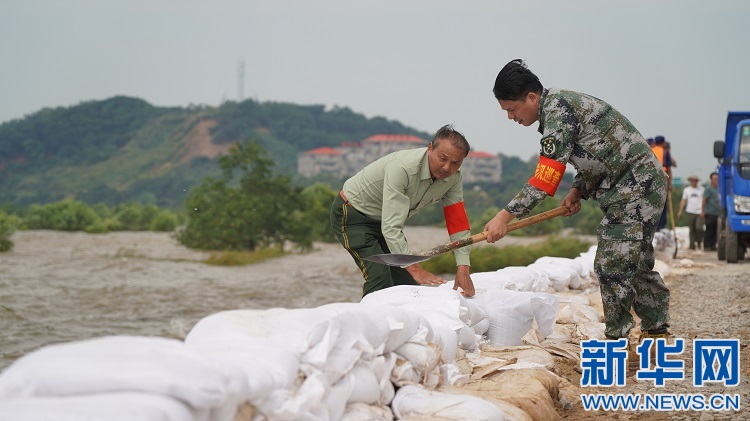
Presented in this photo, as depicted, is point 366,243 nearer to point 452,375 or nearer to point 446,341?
point 446,341

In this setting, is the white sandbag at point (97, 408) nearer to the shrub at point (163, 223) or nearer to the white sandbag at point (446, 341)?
the white sandbag at point (446, 341)

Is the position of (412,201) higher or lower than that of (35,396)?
higher

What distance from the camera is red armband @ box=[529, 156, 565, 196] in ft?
12.6

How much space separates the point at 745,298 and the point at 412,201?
3.76 m

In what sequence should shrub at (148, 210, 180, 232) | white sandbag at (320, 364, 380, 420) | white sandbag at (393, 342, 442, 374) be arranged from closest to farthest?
white sandbag at (320, 364, 380, 420) < white sandbag at (393, 342, 442, 374) < shrub at (148, 210, 180, 232)

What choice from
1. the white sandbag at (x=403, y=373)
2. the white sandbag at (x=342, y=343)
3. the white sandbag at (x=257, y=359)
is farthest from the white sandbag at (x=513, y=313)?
the white sandbag at (x=257, y=359)

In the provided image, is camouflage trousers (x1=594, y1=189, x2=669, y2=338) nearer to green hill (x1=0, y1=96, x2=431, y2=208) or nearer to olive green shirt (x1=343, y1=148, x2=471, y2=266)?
olive green shirt (x1=343, y1=148, x2=471, y2=266)

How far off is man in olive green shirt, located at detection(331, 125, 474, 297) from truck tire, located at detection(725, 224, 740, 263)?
782cm

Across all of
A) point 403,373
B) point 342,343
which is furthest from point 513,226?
point 342,343

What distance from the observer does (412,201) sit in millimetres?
4355

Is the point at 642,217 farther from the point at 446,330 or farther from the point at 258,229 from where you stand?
the point at 258,229

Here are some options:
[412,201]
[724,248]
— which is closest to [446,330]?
[412,201]

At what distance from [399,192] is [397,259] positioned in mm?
317

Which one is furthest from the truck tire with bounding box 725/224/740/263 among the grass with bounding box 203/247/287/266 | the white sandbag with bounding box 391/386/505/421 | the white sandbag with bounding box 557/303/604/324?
the grass with bounding box 203/247/287/266
